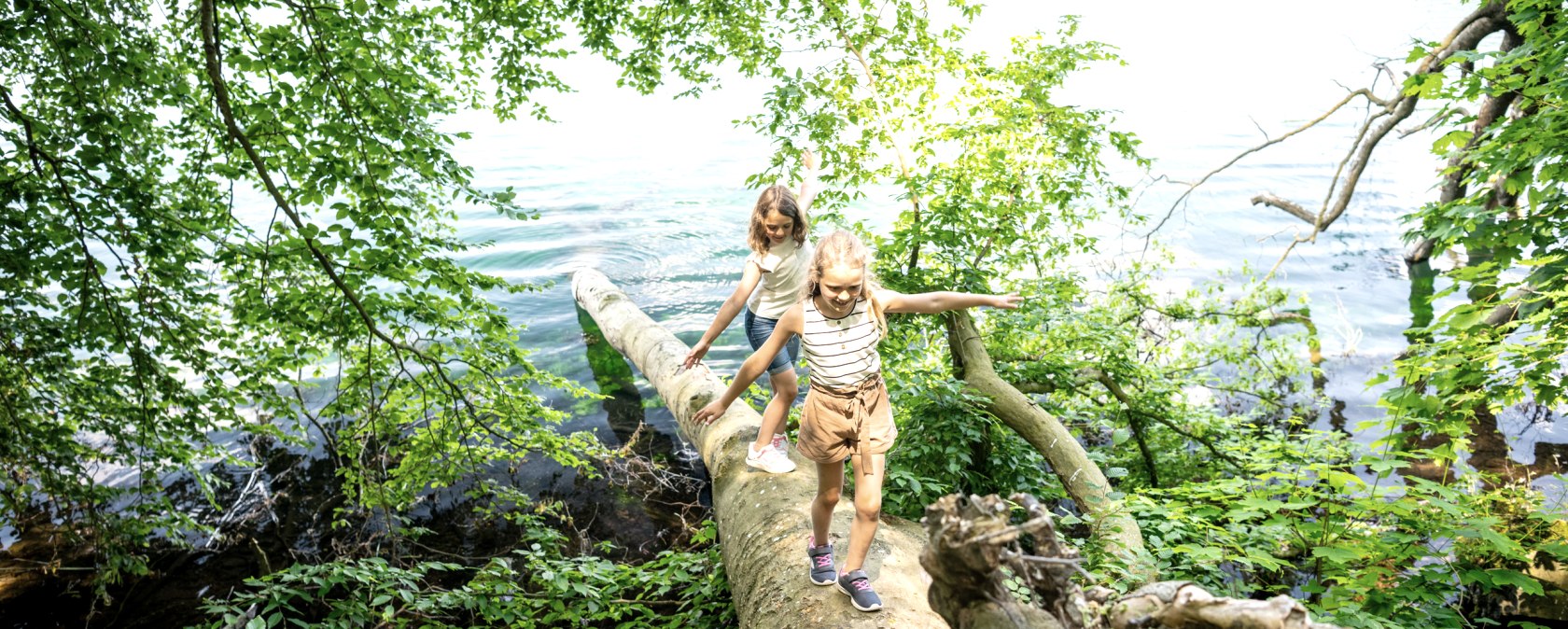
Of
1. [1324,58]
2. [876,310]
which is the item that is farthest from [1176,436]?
[1324,58]

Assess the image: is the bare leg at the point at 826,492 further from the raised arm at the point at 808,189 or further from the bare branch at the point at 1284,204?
the bare branch at the point at 1284,204

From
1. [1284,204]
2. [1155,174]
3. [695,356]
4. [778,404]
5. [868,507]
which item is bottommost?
[868,507]

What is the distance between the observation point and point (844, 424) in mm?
3113

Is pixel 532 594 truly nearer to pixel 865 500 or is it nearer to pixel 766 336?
pixel 766 336

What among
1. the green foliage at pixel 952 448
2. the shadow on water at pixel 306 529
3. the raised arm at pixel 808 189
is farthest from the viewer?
the shadow on water at pixel 306 529

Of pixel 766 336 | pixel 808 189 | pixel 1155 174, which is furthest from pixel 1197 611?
pixel 1155 174

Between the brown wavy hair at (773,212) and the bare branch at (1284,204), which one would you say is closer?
the brown wavy hair at (773,212)

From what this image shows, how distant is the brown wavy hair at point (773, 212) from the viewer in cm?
397

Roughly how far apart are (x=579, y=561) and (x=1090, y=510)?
292 cm

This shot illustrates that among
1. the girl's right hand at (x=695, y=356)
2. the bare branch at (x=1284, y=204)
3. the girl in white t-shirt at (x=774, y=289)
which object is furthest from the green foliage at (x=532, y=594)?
the bare branch at (x=1284, y=204)

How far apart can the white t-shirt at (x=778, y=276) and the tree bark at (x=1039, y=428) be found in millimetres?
1802

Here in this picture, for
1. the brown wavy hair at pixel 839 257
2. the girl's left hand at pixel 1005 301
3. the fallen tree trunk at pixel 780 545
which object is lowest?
the fallen tree trunk at pixel 780 545

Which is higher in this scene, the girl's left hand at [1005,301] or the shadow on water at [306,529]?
the girl's left hand at [1005,301]

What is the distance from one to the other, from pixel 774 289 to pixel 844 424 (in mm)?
1288
